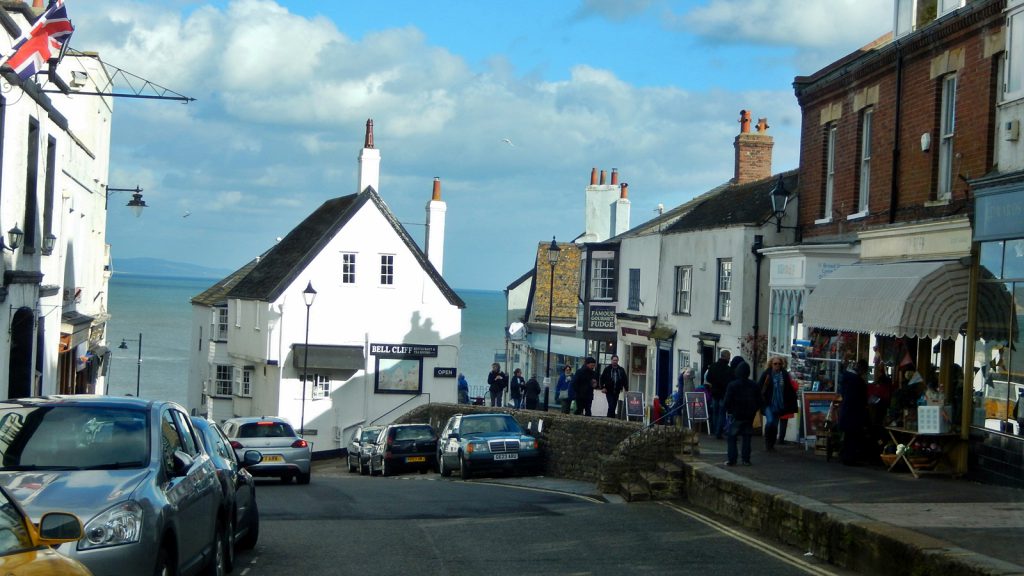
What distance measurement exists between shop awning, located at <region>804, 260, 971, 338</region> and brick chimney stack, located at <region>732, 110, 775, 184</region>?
18390mm

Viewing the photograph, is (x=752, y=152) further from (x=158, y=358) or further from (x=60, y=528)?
(x=158, y=358)

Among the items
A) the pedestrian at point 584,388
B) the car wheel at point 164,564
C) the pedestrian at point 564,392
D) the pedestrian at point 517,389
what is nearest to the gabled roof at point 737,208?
the pedestrian at point 584,388

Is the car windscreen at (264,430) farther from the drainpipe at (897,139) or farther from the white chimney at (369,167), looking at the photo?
the white chimney at (369,167)

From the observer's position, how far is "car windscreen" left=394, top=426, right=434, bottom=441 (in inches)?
1275

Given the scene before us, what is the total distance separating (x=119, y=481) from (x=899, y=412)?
13.3 m

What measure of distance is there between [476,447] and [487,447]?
0.88 feet

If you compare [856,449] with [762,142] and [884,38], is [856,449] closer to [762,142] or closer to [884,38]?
[884,38]

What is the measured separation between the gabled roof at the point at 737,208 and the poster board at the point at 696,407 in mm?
4477

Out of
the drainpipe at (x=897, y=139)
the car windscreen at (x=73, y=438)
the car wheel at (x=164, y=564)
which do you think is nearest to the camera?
the car wheel at (x=164, y=564)

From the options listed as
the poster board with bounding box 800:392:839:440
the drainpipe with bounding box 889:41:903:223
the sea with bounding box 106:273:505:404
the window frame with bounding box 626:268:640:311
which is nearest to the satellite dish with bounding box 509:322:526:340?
the sea with bounding box 106:273:505:404

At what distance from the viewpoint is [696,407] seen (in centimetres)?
2741

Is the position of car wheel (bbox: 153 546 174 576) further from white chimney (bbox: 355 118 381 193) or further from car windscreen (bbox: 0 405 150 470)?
white chimney (bbox: 355 118 381 193)

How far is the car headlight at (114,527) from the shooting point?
784 cm

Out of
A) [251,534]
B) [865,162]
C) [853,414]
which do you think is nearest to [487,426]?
[865,162]
